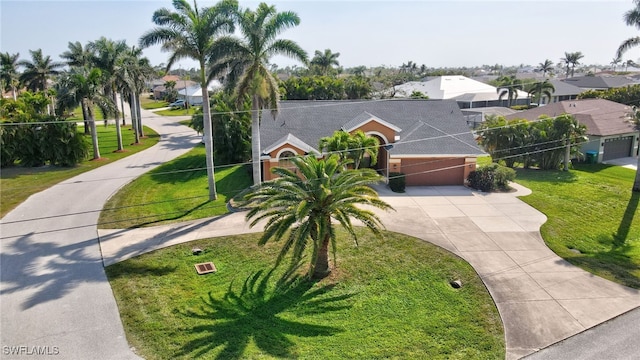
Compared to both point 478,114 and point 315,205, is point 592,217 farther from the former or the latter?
point 478,114

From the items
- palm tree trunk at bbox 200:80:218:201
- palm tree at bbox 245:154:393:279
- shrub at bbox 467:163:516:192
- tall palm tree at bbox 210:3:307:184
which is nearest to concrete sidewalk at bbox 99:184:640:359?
shrub at bbox 467:163:516:192

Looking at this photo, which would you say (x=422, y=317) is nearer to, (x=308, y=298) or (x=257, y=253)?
(x=308, y=298)

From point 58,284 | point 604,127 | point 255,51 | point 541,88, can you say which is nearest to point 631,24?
point 604,127

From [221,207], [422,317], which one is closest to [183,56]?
[221,207]

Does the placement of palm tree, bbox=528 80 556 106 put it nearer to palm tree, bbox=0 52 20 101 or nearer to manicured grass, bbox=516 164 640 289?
manicured grass, bbox=516 164 640 289

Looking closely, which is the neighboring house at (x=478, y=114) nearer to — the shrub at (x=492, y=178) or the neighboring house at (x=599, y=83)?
the shrub at (x=492, y=178)

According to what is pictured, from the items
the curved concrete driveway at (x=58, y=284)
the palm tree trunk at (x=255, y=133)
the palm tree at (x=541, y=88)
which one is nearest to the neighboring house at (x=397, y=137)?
the palm tree trunk at (x=255, y=133)
